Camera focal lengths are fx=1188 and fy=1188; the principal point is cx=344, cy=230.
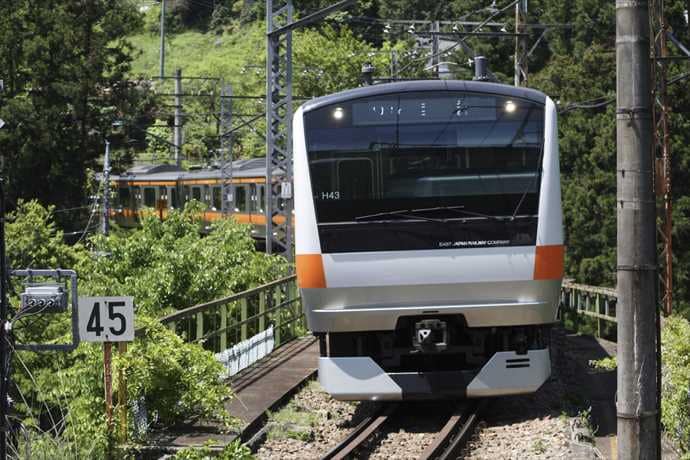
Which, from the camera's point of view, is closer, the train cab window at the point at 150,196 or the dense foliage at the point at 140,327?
the dense foliage at the point at 140,327

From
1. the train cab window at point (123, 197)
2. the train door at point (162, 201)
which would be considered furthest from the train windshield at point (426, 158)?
the train cab window at point (123, 197)

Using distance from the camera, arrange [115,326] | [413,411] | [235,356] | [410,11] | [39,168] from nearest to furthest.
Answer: [115,326], [413,411], [235,356], [39,168], [410,11]

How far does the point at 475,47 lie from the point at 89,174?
70.7ft

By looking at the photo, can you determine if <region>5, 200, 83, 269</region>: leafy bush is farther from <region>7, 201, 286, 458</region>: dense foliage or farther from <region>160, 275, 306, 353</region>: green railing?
<region>160, 275, 306, 353</region>: green railing

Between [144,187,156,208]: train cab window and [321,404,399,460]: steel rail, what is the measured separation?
35376 mm

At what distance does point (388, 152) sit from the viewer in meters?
12.2

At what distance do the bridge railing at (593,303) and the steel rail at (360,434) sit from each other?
979 cm

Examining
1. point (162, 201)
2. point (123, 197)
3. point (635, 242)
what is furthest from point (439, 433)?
point (123, 197)

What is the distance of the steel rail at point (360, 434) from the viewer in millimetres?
10648

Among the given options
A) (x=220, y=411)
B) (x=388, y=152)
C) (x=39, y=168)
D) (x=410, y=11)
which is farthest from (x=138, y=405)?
(x=410, y=11)

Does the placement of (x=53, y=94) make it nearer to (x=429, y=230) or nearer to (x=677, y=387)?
(x=429, y=230)

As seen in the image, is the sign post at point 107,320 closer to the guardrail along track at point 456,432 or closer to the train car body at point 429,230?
the train car body at point 429,230

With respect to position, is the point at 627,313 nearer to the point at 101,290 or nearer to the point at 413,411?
the point at 413,411

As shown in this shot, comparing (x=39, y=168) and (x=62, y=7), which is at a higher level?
(x=62, y=7)
